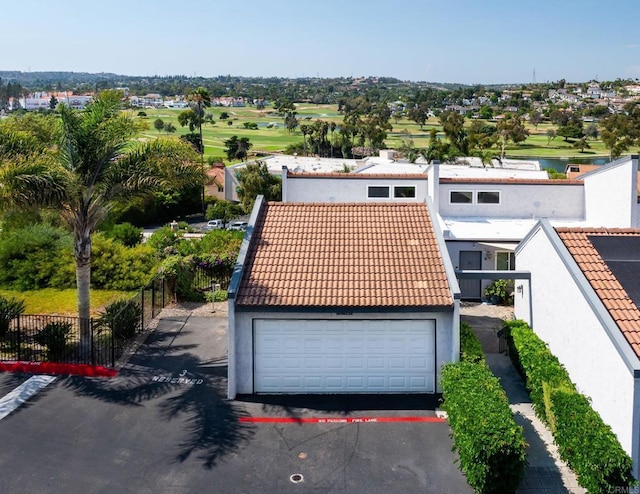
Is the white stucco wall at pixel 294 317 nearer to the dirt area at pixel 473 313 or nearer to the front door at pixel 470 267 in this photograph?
the dirt area at pixel 473 313

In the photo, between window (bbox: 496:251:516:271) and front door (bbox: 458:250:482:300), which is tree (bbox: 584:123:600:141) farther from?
front door (bbox: 458:250:482:300)

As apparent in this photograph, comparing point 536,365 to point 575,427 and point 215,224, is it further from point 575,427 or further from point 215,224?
point 215,224

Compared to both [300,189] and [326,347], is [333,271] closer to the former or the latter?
[326,347]

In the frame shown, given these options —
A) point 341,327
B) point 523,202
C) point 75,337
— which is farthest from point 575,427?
point 523,202

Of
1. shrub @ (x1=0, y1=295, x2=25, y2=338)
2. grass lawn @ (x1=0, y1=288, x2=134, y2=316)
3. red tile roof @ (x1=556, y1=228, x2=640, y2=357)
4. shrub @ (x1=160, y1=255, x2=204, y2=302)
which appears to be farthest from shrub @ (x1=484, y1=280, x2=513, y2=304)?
shrub @ (x1=0, y1=295, x2=25, y2=338)

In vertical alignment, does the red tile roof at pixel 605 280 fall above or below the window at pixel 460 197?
below

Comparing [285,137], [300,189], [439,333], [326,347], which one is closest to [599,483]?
[439,333]

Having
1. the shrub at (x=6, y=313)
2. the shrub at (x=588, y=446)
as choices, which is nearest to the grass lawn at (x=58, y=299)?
the shrub at (x=6, y=313)
